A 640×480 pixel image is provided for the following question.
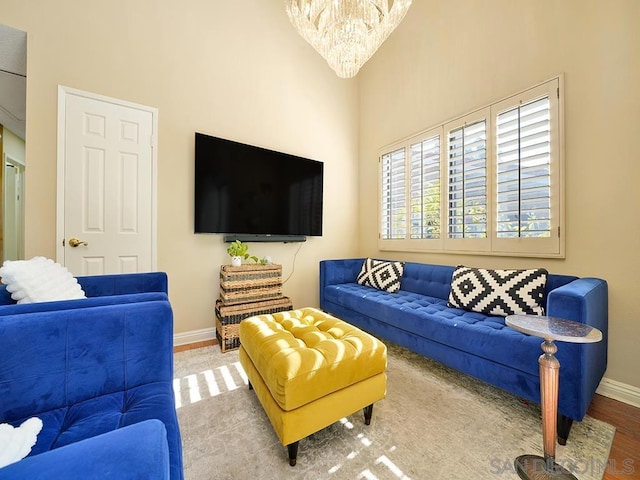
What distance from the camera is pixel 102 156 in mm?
2205

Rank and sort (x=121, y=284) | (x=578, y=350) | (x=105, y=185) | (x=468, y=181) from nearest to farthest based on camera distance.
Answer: (x=578, y=350)
(x=121, y=284)
(x=105, y=185)
(x=468, y=181)

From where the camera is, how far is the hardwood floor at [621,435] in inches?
44.7

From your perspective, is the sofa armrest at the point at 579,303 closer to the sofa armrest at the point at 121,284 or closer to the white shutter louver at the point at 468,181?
the white shutter louver at the point at 468,181

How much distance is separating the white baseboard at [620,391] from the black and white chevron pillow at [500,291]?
0.62 meters

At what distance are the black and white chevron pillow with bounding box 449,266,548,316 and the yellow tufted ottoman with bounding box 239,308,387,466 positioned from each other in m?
1.05

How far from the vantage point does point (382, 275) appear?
9.41ft

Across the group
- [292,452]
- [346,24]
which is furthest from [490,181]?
[292,452]

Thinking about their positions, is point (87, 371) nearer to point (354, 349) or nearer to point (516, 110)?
point (354, 349)

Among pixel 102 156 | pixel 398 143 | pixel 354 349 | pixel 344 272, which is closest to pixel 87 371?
pixel 354 349

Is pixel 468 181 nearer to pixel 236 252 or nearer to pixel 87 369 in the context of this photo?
pixel 236 252

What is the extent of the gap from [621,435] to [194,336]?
10.3 ft

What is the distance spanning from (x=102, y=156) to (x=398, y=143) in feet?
10.1

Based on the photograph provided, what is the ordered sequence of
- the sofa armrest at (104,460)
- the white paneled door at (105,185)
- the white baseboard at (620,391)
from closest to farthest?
1. the sofa armrest at (104,460)
2. the white baseboard at (620,391)
3. the white paneled door at (105,185)

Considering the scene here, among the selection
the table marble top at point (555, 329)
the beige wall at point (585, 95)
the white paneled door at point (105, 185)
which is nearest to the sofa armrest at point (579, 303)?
the table marble top at point (555, 329)
